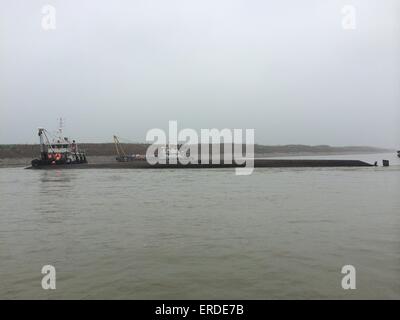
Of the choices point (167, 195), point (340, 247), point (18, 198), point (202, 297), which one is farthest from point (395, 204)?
point (18, 198)

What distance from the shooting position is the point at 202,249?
1321 cm

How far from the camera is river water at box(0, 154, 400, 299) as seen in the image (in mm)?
9648

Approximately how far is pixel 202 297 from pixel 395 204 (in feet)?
59.5

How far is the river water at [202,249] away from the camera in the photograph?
9.65 metres

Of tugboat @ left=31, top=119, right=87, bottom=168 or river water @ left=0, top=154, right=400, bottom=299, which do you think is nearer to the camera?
river water @ left=0, top=154, right=400, bottom=299

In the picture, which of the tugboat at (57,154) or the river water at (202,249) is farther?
the tugboat at (57,154)

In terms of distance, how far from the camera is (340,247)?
13266 millimetres

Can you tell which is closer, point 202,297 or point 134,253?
point 202,297

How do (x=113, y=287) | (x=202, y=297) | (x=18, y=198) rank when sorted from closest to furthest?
(x=202, y=297)
(x=113, y=287)
(x=18, y=198)

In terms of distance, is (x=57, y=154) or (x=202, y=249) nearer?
(x=202, y=249)
